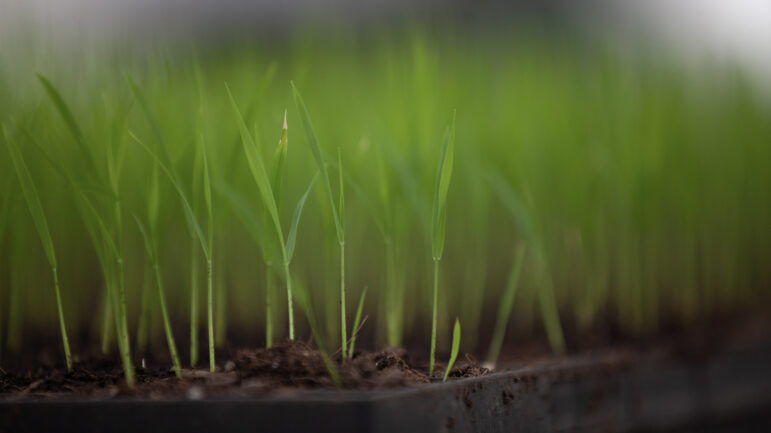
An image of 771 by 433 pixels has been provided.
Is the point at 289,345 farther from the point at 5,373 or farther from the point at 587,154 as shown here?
the point at 587,154

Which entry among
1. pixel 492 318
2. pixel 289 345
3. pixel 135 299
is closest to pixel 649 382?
pixel 492 318

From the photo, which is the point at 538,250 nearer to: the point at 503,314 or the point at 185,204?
the point at 503,314

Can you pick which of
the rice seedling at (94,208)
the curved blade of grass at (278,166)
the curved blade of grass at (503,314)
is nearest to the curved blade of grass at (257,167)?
the curved blade of grass at (278,166)

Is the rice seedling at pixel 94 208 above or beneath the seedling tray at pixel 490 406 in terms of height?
above

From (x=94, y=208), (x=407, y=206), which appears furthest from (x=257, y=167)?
(x=407, y=206)

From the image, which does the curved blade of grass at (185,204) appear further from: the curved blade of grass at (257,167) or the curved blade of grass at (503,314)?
the curved blade of grass at (503,314)

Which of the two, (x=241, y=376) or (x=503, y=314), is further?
(x=503, y=314)

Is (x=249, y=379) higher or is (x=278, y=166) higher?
(x=278, y=166)
